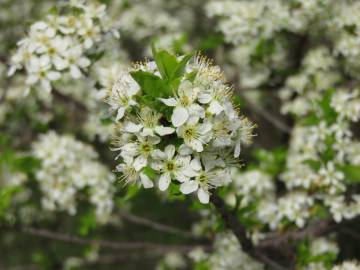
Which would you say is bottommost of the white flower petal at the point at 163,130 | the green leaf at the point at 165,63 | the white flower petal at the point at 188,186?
the white flower petal at the point at 188,186

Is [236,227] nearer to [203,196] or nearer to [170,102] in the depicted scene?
[203,196]

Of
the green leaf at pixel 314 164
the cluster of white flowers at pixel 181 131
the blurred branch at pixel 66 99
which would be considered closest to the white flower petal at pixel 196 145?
the cluster of white flowers at pixel 181 131

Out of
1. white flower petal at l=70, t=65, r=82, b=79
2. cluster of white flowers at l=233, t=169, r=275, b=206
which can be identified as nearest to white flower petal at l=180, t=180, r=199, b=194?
white flower petal at l=70, t=65, r=82, b=79

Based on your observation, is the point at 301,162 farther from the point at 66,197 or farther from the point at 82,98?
the point at 82,98

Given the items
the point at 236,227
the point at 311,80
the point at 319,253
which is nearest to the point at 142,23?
the point at 311,80

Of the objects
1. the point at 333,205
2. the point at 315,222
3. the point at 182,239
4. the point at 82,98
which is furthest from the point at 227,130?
the point at 182,239

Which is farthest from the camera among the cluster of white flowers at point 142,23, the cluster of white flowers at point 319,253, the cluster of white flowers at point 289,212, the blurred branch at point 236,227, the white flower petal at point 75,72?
the cluster of white flowers at point 142,23

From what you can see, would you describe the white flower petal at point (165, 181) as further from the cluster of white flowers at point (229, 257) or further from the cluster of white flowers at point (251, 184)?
the cluster of white flowers at point (251, 184)
